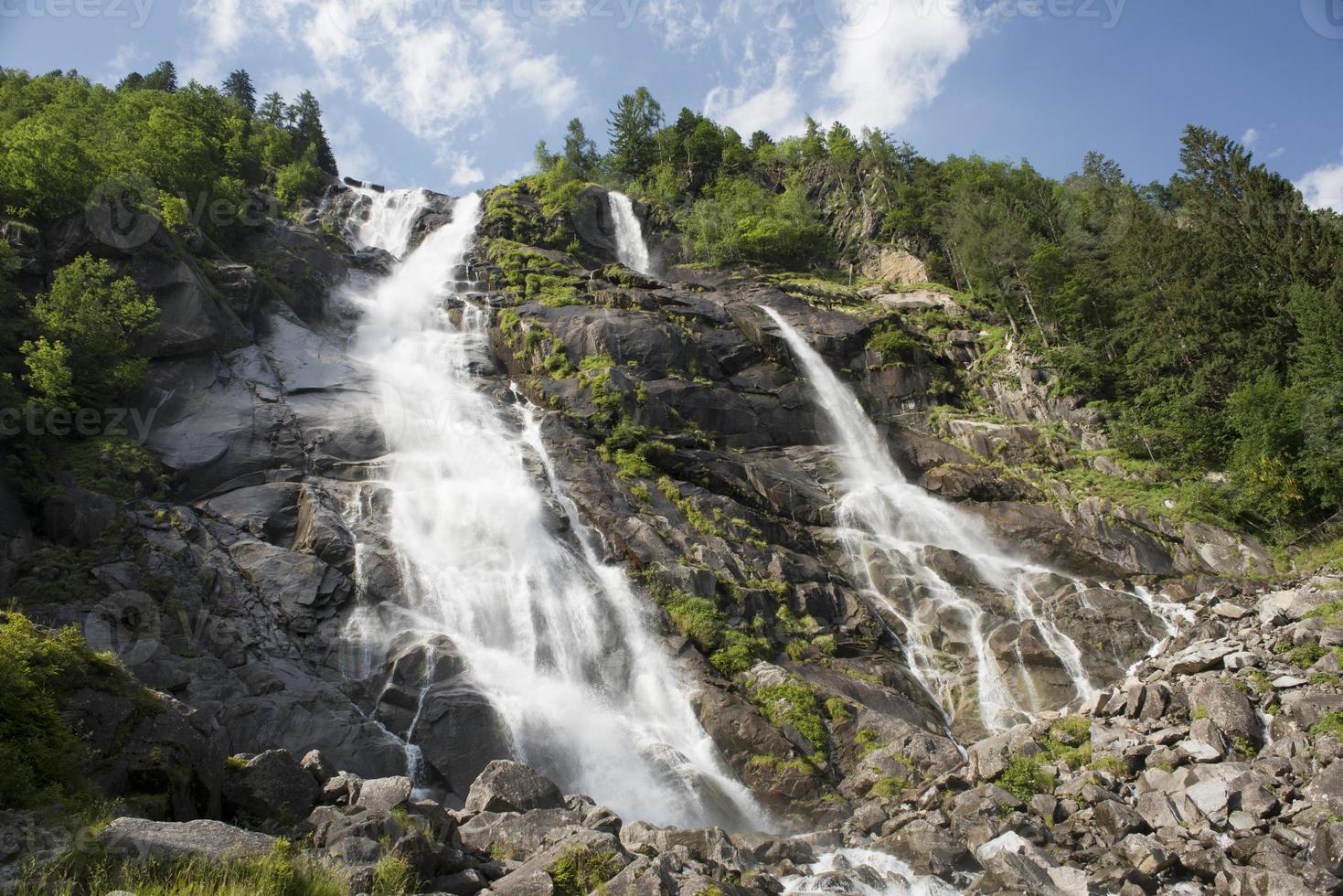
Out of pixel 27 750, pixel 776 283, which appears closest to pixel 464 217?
pixel 776 283

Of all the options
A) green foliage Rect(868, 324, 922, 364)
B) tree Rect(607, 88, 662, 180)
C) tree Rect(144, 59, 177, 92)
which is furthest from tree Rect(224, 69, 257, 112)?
green foliage Rect(868, 324, 922, 364)

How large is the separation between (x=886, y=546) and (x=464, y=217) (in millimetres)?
39249

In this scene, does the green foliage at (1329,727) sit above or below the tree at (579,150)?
below

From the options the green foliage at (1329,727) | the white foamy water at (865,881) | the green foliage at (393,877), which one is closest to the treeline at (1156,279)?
the green foliage at (1329,727)

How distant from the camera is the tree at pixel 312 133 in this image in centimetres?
6450

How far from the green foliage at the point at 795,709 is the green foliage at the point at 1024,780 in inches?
160

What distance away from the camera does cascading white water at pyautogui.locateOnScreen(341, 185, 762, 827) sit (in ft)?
50.9

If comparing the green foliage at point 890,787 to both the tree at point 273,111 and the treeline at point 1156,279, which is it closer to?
the treeline at point 1156,279

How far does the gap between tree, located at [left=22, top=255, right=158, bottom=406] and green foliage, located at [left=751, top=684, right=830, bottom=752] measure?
21.3 m

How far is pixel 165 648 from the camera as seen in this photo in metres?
14.7

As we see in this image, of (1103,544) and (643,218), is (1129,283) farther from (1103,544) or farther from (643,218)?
(643,218)

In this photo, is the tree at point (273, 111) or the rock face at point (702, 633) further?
the tree at point (273, 111)
